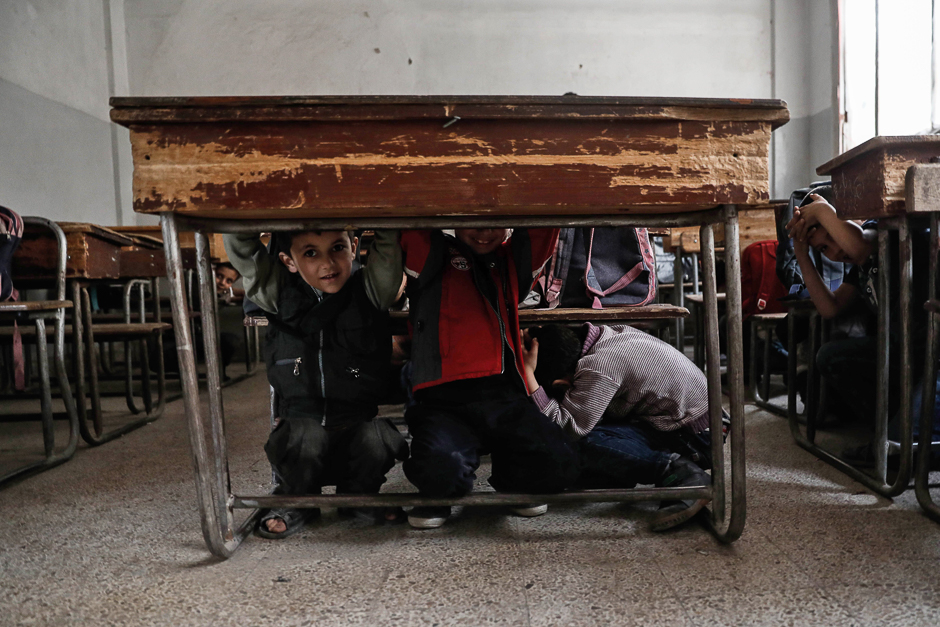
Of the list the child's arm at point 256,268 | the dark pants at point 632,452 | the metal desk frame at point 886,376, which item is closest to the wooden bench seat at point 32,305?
the child's arm at point 256,268

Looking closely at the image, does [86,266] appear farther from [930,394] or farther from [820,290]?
[930,394]

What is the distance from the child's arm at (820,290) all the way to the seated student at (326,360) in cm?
108

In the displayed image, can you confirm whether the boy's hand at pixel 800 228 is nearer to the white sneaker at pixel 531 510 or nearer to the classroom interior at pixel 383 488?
the classroom interior at pixel 383 488

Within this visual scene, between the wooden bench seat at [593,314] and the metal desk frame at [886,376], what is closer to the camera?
the metal desk frame at [886,376]

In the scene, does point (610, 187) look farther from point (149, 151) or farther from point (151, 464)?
point (151, 464)

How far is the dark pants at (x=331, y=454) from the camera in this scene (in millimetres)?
1274

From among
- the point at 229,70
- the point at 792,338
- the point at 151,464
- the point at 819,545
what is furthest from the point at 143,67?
the point at 819,545

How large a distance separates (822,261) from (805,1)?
4292mm

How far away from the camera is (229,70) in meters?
5.24

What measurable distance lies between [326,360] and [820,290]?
1328 mm

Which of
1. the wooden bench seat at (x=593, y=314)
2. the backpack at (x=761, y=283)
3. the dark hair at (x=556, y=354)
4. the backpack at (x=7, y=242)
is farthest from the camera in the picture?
the backpack at (x=761, y=283)

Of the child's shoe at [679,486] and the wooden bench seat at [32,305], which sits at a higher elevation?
the wooden bench seat at [32,305]

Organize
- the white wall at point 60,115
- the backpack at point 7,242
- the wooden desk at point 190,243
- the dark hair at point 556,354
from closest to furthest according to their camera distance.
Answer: the dark hair at point 556,354
the backpack at point 7,242
the wooden desk at point 190,243
the white wall at point 60,115

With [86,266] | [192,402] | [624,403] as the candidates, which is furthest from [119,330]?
[624,403]
